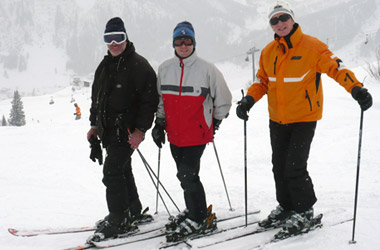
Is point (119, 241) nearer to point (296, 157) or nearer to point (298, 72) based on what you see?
point (296, 157)

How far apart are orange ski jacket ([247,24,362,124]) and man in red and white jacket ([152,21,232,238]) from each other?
56 centimetres

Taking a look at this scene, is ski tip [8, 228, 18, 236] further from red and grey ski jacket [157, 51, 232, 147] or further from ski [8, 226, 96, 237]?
red and grey ski jacket [157, 51, 232, 147]

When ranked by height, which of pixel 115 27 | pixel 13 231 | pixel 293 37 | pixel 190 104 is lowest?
pixel 13 231

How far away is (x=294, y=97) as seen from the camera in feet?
10.1

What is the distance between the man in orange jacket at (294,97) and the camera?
2.99m

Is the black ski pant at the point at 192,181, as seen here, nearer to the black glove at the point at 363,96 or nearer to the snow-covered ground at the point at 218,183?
the snow-covered ground at the point at 218,183

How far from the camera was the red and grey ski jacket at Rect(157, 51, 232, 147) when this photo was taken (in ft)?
10.8

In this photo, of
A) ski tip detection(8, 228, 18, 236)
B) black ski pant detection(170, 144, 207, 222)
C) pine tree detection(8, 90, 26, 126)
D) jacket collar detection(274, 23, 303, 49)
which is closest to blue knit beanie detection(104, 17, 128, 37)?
black ski pant detection(170, 144, 207, 222)

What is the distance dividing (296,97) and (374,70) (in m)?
17.8

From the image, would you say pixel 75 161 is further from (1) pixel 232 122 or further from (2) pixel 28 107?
(2) pixel 28 107

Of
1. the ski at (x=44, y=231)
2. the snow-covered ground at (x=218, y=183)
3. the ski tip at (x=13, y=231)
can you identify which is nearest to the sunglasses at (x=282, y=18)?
the snow-covered ground at (x=218, y=183)

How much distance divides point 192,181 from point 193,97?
880 mm

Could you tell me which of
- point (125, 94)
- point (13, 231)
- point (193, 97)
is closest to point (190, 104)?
point (193, 97)

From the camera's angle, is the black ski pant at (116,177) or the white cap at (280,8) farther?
the black ski pant at (116,177)
